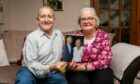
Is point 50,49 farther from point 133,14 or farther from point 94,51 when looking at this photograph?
point 133,14

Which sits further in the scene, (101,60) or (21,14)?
(21,14)

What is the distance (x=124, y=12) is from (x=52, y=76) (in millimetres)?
2045

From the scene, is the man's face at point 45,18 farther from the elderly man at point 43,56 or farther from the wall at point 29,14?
the wall at point 29,14

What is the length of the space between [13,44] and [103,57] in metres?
1.21

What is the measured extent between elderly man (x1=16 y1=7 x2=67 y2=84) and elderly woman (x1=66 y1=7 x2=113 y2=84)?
15 cm

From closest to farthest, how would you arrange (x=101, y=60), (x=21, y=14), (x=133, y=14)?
(x=101, y=60) < (x=21, y=14) < (x=133, y=14)

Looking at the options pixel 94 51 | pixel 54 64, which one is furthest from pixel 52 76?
pixel 94 51

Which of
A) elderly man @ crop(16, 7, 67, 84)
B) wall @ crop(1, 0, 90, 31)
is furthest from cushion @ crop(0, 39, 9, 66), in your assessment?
elderly man @ crop(16, 7, 67, 84)

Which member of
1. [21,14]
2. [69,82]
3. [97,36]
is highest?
[21,14]

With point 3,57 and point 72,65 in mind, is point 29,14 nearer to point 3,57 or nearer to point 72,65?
point 3,57

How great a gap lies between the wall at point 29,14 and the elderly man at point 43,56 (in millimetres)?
1309

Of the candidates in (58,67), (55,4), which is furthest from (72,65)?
(55,4)

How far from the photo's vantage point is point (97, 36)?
102 inches

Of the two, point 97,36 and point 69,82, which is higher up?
point 97,36
